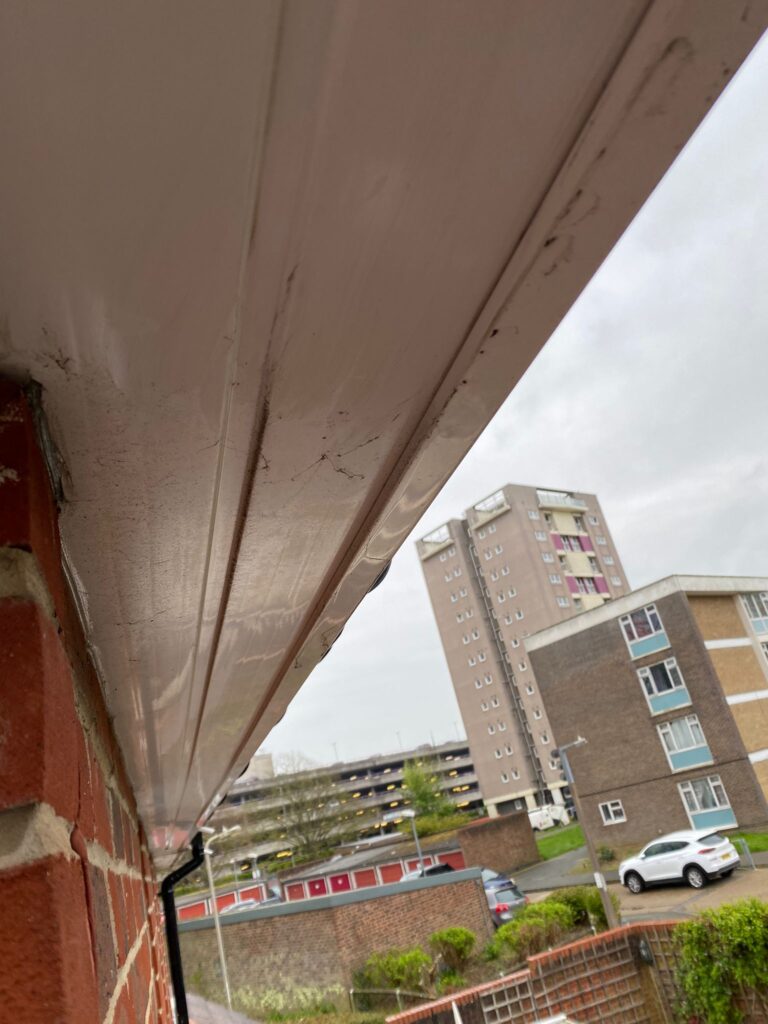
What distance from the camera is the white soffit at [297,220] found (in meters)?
0.35

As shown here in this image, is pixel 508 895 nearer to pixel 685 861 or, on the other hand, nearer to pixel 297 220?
pixel 685 861

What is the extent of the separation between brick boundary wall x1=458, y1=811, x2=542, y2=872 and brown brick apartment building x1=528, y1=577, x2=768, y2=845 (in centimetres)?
395

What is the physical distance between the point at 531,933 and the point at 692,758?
1067 centimetres

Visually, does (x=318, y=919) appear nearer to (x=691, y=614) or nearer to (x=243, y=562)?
(x=691, y=614)

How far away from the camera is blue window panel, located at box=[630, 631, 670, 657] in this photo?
80.6 ft

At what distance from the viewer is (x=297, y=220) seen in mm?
455

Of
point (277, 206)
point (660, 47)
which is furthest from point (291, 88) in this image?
point (660, 47)

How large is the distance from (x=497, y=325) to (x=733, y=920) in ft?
43.5

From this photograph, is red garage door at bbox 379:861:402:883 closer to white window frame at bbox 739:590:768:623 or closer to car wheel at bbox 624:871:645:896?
car wheel at bbox 624:871:645:896

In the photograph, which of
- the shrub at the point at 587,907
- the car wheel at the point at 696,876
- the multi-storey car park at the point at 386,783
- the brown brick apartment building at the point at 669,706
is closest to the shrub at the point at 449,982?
the shrub at the point at 587,907

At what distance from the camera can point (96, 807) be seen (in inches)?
35.4

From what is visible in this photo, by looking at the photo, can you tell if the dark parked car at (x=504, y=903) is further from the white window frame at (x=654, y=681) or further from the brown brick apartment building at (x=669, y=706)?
the white window frame at (x=654, y=681)

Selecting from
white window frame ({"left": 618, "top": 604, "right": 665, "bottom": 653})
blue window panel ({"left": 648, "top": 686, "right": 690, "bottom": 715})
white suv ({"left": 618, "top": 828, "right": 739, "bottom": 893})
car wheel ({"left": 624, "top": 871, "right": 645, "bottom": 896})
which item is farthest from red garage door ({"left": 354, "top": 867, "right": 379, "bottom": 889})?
white window frame ({"left": 618, "top": 604, "right": 665, "bottom": 653})

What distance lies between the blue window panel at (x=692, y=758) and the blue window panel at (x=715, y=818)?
1.46 metres
